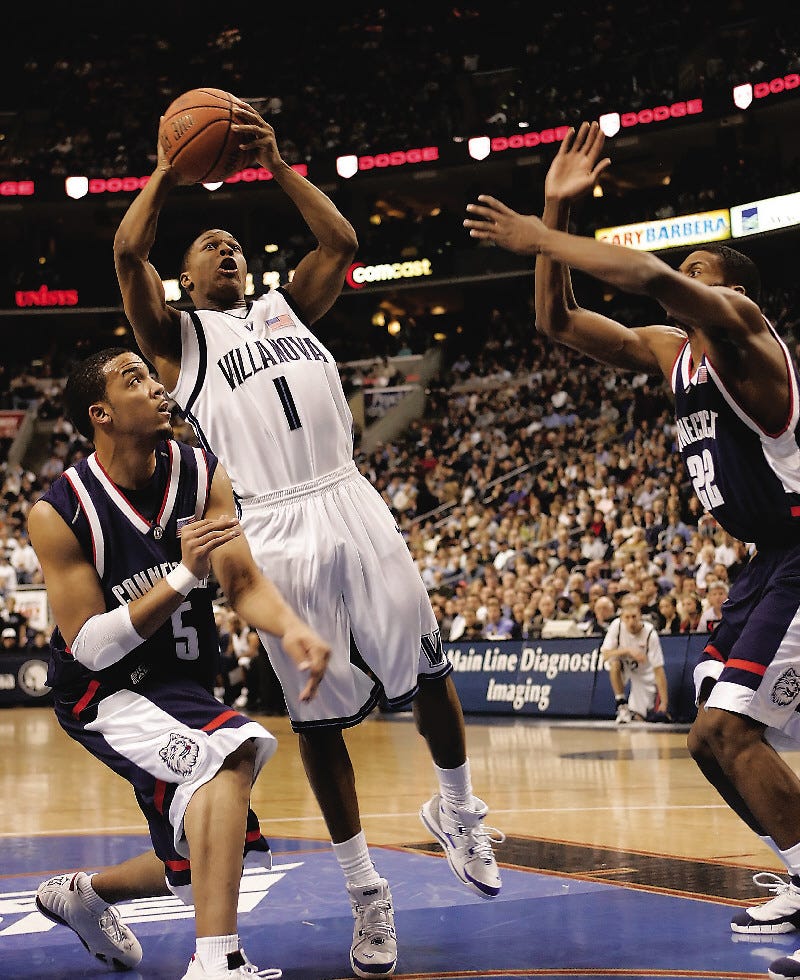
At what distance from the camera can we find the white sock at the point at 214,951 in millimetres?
3258

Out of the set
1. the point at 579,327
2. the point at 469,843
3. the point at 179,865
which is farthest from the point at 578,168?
the point at 179,865

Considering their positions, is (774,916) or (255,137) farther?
(255,137)

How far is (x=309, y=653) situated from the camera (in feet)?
10.7

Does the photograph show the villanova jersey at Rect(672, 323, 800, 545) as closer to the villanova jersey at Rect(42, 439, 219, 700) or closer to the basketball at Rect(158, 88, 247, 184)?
the villanova jersey at Rect(42, 439, 219, 700)

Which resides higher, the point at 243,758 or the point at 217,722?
the point at 217,722

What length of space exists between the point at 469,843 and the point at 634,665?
25.6 ft

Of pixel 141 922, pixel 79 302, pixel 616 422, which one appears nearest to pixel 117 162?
pixel 79 302

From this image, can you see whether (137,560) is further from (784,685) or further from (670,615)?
(670,615)

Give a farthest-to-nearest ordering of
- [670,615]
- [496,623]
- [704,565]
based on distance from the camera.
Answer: [496,623], [704,565], [670,615]

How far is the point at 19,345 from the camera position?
3164 cm

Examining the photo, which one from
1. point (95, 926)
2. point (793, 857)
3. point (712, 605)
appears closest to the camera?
point (793, 857)

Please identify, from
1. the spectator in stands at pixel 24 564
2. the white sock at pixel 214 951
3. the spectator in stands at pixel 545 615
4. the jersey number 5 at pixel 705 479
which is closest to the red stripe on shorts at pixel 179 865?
the white sock at pixel 214 951

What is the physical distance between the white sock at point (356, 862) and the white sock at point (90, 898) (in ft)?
2.73

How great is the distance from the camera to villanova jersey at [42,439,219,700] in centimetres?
373
